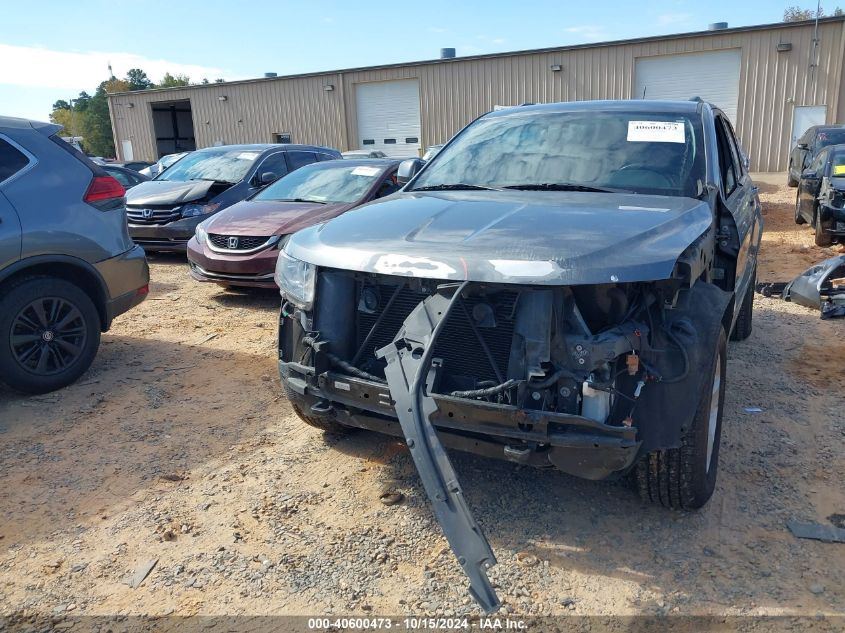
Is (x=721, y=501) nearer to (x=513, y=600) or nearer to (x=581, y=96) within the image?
(x=513, y=600)

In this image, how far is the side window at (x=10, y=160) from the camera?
4480 mm

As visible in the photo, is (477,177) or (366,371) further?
(477,177)

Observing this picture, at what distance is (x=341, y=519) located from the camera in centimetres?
310

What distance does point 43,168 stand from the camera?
4629 mm

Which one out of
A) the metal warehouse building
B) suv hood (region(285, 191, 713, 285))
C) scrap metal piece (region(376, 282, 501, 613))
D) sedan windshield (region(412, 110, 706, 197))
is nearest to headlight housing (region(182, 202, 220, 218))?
sedan windshield (region(412, 110, 706, 197))

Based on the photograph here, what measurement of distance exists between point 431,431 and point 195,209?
7.98 metres

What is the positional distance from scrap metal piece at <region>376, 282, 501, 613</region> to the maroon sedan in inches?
176

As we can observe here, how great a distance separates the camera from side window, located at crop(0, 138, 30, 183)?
448 centimetres

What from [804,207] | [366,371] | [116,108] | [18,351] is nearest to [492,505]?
[366,371]

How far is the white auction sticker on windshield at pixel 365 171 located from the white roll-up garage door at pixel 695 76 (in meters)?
17.5

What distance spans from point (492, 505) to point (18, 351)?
11.1 ft

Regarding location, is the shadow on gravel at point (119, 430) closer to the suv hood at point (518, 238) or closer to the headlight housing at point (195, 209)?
the suv hood at point (518, 238)

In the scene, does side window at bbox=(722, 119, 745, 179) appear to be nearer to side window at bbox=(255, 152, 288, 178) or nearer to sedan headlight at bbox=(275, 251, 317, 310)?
sedan headlight at bbox=(275, 251, 317, 310)

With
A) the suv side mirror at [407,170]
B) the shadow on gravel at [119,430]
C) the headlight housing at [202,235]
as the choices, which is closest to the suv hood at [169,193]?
the headlight housing at [202,235]
